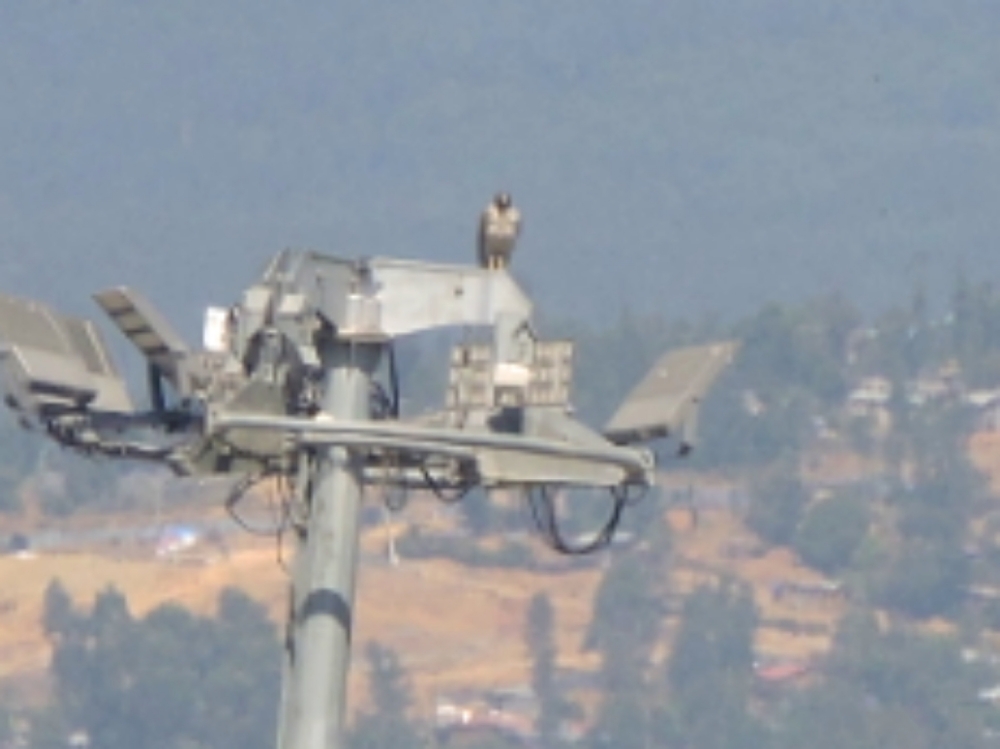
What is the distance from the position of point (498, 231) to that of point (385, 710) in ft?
342

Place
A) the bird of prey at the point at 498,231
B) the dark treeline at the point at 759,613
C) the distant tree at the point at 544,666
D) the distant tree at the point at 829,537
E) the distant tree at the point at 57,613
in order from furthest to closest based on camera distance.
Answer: the distant tree at the point at 829,537
the distant tree at the point at 57,613
the dark treeline at the point at 759,613
the distant tree at the point at 544,666
the bird of prey at the point at 498,231

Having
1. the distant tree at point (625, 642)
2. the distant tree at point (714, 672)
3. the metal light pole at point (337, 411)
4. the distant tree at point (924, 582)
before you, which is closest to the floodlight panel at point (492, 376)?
the metal light pole at point (337, 411)

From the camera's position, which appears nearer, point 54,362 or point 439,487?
point 54,362

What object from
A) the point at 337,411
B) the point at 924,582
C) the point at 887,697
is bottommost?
the point at 337,411

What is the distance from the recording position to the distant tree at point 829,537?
14300 cm

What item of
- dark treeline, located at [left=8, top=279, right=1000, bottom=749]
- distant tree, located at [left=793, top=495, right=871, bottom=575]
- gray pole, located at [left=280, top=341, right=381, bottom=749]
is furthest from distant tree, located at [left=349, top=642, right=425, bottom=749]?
gray pole, located at [left=280, top=341, right=381, bottom=749]

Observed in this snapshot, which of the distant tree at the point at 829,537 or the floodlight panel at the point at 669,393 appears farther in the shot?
the distant tree at the point at 829,537

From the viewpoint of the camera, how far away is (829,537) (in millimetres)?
143500

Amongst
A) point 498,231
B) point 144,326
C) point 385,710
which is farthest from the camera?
point 385,710

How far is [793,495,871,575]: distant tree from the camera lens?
143 m

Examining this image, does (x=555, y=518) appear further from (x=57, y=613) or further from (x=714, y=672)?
(x=714, y=672)

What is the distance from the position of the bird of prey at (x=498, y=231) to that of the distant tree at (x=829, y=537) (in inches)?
5009

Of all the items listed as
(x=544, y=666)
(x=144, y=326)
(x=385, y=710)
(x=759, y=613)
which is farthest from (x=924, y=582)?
(x=144, y=326)

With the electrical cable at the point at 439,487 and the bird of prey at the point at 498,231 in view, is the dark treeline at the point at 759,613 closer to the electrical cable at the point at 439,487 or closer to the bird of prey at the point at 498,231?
the bird of prey at the point at 498,231
